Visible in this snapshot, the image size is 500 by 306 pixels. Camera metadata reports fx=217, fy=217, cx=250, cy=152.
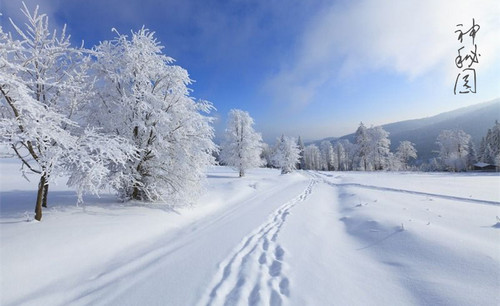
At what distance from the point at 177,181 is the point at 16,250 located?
18.8ft

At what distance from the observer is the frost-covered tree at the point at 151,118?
9.23 m

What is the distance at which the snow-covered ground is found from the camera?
11.8ft

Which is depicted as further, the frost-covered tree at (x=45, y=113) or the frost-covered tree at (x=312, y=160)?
the frost-covered tree at (x=312, y=160)

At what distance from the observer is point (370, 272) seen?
4172 mm

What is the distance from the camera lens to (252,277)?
421 cm

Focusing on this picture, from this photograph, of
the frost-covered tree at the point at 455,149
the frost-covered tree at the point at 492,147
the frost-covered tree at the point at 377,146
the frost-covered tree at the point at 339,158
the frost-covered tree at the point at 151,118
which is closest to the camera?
the frost-covered tree at the point at 151,118

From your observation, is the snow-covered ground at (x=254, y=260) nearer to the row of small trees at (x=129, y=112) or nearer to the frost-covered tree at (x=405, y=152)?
the row of small trees at (x=129, y=112)

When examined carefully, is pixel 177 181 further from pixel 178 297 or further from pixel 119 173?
pixel 178 297

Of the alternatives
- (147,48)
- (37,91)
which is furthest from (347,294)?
(147,48)

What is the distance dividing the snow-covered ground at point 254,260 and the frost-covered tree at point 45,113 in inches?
68.3

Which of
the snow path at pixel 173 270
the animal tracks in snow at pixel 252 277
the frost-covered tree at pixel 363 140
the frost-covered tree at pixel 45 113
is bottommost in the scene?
the snow path at pixel 173 270

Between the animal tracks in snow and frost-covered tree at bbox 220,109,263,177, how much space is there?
91.3 feet

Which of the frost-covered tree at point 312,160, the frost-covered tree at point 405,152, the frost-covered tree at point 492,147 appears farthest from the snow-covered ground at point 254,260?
the frost-covered tree at point 312,160

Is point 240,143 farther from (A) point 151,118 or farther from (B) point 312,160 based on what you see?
(B) point 312,160
